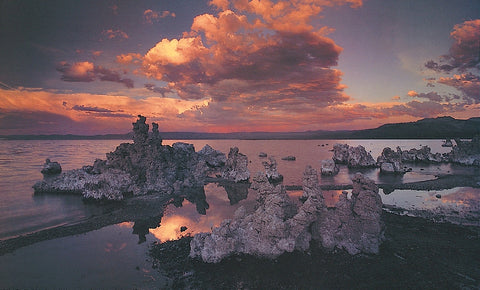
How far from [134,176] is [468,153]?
11099 cm

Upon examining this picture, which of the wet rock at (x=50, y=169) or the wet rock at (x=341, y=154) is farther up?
the wet rock at (x=341, y=154)

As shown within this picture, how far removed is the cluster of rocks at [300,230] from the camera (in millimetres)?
21312

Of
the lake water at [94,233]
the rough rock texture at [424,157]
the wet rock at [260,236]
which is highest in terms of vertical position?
the rough rock texture at [424,157]

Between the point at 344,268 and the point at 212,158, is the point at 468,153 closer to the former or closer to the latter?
the point at 212,158

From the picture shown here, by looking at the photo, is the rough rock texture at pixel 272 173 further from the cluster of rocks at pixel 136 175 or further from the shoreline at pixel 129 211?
the shoreline at pixel 129 211

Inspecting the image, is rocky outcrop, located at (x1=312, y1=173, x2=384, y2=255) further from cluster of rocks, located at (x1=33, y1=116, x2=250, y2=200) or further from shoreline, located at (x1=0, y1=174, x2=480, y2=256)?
cluster of rocks, located at (x1=33, y1=116, x2=250, y2=200)

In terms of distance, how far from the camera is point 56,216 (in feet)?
113

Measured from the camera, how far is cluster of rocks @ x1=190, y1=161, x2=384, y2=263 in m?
21.3

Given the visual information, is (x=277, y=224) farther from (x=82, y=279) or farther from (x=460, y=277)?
(x=82, y=279)

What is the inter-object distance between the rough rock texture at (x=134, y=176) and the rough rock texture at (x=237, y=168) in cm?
920

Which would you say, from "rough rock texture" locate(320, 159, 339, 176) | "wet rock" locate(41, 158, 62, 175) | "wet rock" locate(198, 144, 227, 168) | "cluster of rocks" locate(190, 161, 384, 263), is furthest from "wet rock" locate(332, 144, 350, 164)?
"wet rock" locate(41, 158, 62, 175)

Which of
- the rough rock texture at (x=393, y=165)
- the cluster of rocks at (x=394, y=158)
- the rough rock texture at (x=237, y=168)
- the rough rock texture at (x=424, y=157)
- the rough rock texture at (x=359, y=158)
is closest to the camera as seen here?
the rough rock texture at (x=237, y=168)

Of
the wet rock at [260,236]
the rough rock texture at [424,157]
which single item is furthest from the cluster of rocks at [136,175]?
the rough rock texture at [424,157]

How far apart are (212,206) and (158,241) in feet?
48.9
